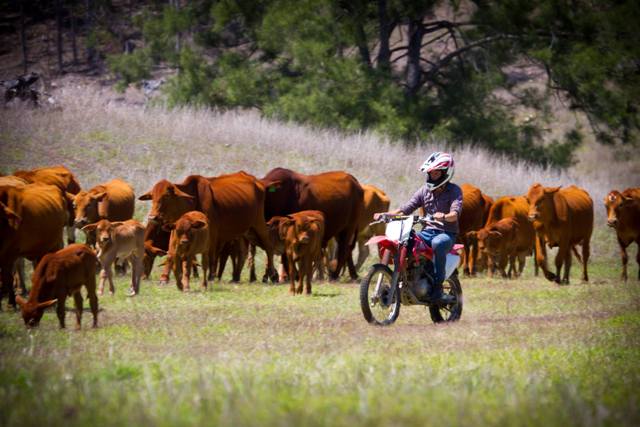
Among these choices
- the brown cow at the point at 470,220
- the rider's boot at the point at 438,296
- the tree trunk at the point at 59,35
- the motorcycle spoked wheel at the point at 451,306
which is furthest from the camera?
the tree trunk at the point at 59,35

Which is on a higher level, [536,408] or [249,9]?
[249,9]

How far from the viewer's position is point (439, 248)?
1359cm

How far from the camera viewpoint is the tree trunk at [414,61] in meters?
44.8

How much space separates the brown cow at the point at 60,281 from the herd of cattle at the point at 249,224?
2707mm

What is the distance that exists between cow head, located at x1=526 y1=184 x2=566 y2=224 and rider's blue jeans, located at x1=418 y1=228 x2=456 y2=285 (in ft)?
25.7

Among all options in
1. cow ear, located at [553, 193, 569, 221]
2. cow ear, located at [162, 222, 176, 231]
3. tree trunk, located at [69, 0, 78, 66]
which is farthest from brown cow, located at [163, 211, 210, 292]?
tree trunk, located at [69, 0, 78, 66]

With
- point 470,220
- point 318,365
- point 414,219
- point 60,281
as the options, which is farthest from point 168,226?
point 318,365

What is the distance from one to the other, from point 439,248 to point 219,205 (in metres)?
7.85

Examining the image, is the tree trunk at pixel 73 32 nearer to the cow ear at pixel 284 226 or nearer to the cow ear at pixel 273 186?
the cow ear at pixel 273 186

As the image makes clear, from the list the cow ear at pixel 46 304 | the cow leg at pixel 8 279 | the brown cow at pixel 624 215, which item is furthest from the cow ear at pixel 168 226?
the brown cow at pixel 624 215

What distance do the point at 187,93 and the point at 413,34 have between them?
919 centimetres

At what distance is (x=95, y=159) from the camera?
104ft

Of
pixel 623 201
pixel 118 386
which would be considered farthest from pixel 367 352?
pixel 623 201

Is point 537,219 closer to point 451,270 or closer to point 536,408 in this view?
point 451,270
